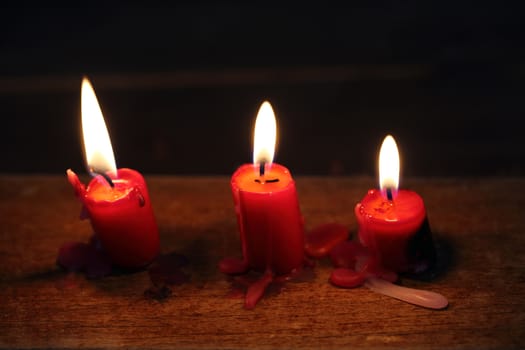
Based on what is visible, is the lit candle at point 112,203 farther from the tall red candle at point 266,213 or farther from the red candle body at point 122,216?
the tall red candle at point 266,213

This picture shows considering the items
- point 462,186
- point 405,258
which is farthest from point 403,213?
point 462,186

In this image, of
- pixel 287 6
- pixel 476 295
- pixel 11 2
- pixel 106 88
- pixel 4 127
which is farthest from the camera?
pixel 11 2

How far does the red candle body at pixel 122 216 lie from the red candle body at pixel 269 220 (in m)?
0.24

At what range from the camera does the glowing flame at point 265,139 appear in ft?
4.62

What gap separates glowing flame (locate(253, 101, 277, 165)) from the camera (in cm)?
141

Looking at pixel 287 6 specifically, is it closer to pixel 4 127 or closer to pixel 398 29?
pixel 398 29

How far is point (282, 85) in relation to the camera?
3.33 meters

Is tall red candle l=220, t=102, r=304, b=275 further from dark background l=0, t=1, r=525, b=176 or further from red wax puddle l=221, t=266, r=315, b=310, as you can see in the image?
dark background l=0, t=1, r=525, b=176

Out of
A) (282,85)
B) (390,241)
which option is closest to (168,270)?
(390,241)

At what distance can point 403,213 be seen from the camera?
133cm

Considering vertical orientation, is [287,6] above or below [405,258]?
above

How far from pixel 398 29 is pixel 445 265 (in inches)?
104

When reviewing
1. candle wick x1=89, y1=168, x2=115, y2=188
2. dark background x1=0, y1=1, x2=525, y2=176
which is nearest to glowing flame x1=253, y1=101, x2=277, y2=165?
candle wick x1=89, y1=168, x2=115, y2=188

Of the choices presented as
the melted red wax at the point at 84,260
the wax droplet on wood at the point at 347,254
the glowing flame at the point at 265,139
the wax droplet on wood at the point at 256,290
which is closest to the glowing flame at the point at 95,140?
the melted red wax at the point at 84,260
